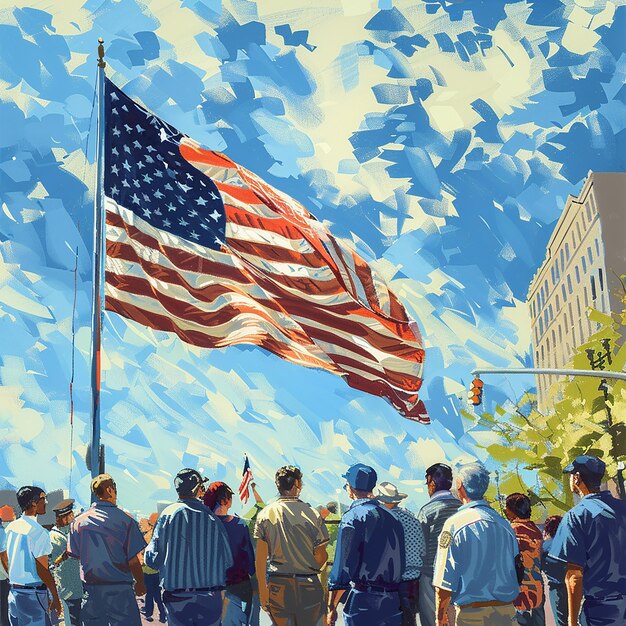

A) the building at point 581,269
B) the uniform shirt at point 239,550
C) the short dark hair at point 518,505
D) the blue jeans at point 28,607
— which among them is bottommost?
the blue jeans at point 28,607

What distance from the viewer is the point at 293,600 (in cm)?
901

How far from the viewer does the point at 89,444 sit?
1104 cm

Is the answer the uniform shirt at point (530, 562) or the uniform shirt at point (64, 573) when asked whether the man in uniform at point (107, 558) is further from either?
the uniform shirt at point (530, 562)

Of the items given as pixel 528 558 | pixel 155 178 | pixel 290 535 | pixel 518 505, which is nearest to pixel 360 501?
pixel 290 535

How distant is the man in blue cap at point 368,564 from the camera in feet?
26.8

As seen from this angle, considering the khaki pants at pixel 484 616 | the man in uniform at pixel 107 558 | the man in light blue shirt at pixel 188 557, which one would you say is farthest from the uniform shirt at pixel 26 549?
the khaki pants at pixel 484 616

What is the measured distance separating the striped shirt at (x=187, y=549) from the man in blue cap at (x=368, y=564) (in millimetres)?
918

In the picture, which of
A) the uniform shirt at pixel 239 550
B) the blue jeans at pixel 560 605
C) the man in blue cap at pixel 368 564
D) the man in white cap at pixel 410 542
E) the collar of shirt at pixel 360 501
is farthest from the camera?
the blue jeans at pixel 560 605

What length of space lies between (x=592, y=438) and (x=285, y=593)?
101 ft

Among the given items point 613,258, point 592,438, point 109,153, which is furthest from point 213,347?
point 613,258

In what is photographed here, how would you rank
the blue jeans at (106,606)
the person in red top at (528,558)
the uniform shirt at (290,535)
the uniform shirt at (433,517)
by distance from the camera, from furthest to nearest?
the person in red top at (528,558), the uniform shirt at (433,517), the uniform shirt at (290,535), the blue jeans at (106,606)

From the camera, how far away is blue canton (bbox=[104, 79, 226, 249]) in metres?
12.8

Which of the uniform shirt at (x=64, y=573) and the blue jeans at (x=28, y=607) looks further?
the uniform shirt at (x=64, y=573)

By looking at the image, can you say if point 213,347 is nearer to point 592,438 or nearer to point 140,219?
point 140,219
